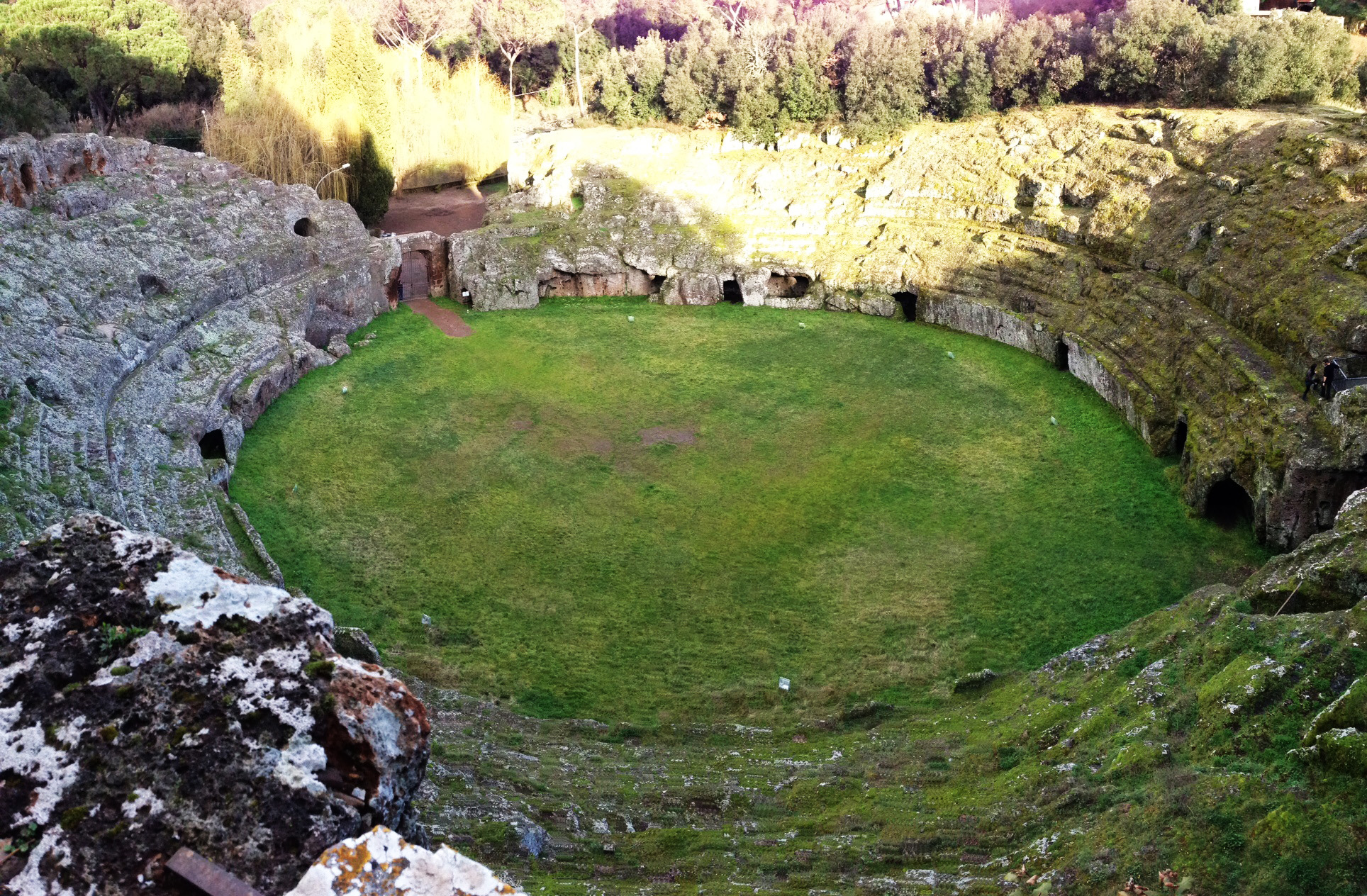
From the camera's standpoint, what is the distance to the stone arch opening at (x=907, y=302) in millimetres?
34938

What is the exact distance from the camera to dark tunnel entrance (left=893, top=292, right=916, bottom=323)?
34950mm

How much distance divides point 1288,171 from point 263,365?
87.2 ft

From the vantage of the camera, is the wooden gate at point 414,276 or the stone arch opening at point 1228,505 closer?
the stone arch opening at point 1228,505

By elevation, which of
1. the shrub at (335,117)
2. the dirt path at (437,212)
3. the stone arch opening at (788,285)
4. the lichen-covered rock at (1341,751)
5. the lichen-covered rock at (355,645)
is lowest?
the lichen-covered rock at (355,645)

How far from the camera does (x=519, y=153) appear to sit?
4203cm

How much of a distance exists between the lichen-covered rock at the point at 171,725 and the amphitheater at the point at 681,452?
3 cm

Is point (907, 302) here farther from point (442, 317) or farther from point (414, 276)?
point (414, 276)

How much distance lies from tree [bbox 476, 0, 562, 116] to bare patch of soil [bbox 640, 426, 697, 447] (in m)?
29.3

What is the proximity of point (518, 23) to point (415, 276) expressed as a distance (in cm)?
2051

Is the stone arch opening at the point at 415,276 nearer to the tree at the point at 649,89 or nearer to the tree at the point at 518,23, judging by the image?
the tree at the point at 649,89

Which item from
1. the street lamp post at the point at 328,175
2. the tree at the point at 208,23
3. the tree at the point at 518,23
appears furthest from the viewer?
the tree at the point at 518,23

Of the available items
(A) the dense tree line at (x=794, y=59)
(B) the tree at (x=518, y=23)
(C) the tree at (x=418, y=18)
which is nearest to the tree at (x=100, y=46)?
(A) the dense tree line at (x=794, y=59)

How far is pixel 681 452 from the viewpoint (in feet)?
85.5

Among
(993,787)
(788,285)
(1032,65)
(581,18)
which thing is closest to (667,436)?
(788,285)
